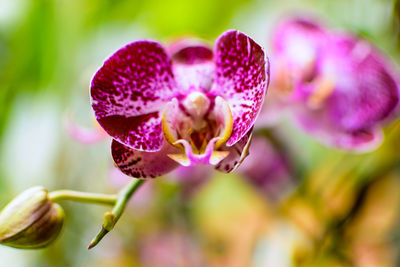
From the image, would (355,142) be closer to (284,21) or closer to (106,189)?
(284,21)

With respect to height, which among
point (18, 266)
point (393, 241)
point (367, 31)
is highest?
point (367, 31)

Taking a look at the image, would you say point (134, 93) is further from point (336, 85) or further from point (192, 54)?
point (336, 85)

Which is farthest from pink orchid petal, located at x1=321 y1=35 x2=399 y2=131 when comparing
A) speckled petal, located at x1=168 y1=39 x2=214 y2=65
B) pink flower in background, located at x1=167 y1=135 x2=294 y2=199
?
speckled petal, located at x1=168 y1=39 x2=214 y2=65

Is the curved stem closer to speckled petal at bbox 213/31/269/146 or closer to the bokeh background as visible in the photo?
speckled petal at bbox 213/31/269/146

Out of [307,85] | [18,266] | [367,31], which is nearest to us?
[307,85]

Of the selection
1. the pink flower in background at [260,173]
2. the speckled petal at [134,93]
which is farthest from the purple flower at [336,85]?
the speckled petal at [134,93]

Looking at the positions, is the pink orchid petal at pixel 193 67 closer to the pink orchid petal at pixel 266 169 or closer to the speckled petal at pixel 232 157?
the speckled petal at pixel 232 157

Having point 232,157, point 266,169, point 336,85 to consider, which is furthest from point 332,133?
point 232,157

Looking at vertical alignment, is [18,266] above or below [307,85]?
below

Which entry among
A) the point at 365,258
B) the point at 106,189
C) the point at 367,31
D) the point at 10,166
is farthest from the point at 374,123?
the point at 10,166
